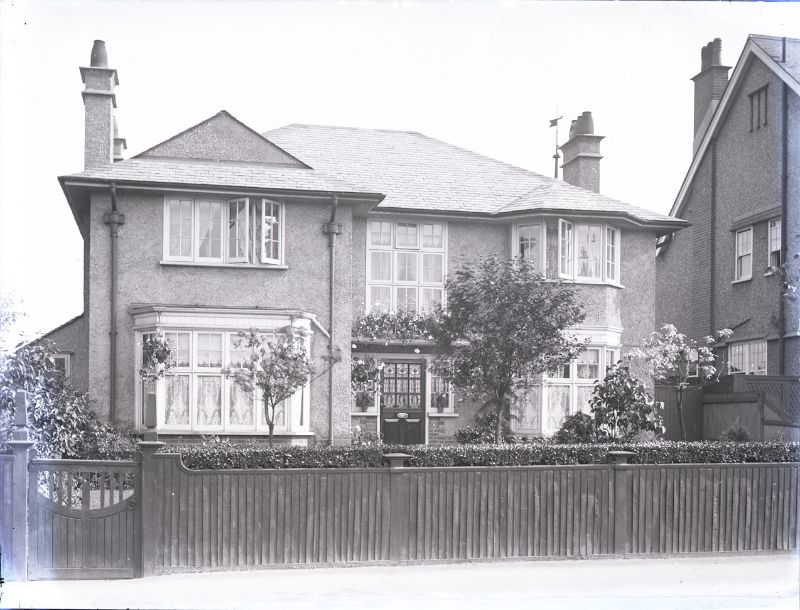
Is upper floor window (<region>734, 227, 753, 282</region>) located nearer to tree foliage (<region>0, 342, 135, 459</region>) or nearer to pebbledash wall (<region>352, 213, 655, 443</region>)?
pebbledash wall (<region>352, 213, 655, 443</region>)

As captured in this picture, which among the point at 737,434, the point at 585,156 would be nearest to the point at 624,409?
the point at 737,434

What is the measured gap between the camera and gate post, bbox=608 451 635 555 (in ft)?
46.2

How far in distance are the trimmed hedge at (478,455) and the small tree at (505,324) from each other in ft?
10.5

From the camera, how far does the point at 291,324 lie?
2030 cm

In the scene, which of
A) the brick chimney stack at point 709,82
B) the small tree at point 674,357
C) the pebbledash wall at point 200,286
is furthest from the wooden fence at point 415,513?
the brick chimney stack at point 709,82

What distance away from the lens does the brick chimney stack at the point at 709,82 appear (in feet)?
94.4

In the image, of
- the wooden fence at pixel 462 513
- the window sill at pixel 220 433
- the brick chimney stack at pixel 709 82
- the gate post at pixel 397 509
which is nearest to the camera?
the wooden fence at pixel 462 513

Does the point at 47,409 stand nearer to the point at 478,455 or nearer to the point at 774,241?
the point at 478,455

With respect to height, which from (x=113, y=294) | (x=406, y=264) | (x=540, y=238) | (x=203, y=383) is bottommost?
(x=203, y=383)

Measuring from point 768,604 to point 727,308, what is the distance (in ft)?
52.8

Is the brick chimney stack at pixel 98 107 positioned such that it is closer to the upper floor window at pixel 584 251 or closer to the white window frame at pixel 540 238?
the white window frame at pixel 540 238

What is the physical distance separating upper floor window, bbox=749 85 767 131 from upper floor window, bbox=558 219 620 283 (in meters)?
5.02

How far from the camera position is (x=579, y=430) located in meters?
17.4

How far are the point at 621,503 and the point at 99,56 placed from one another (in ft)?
48.4
